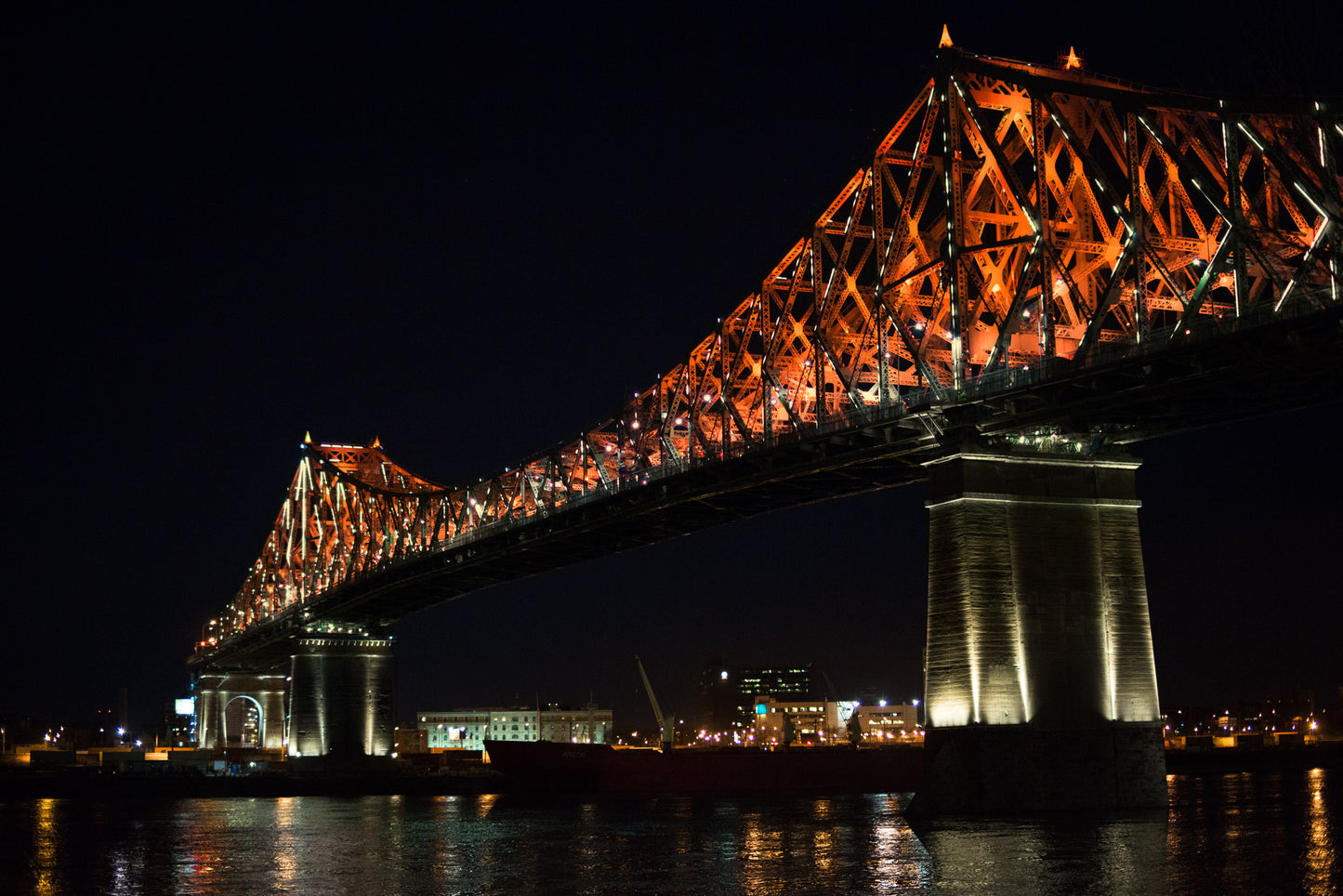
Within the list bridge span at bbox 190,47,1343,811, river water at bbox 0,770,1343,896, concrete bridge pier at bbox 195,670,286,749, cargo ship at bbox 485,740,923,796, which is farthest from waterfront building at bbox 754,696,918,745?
bridge span at bbox 190,47,1343,811

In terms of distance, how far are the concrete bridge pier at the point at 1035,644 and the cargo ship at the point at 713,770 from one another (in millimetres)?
36269

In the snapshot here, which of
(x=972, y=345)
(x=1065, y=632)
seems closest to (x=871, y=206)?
(x=972, y=345)

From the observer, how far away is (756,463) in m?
53.9

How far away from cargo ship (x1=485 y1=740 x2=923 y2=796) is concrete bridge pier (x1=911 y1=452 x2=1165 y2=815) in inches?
1428

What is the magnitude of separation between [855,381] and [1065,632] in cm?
1066

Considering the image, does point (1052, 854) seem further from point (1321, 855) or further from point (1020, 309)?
point (1020, 309)

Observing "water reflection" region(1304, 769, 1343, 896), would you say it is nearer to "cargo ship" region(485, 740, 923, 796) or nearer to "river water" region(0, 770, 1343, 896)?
"river water" region(0, 770, 1343, 896)

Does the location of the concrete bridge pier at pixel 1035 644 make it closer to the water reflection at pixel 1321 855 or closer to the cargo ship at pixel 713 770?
the water reflection at pixel 1321 855

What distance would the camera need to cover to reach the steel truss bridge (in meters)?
36.2

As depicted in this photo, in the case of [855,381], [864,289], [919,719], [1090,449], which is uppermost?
[864,289]

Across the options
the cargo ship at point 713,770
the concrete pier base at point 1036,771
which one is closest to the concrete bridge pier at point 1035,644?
the concrete pier base at point 1036,771

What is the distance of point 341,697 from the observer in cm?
9712

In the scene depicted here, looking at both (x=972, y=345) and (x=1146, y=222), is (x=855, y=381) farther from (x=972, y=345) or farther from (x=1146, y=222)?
(x=1146, y=222)

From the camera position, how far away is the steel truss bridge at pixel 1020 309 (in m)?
36.2
